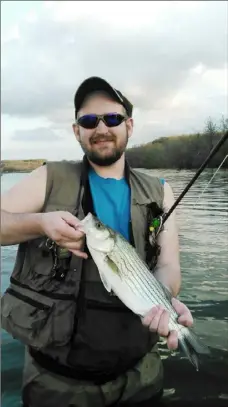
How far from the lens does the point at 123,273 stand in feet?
9.43

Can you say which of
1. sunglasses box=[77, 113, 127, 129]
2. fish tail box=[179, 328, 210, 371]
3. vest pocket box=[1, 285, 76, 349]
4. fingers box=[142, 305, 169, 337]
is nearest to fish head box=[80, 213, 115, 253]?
fingers box=[142, 305, 169, 337]

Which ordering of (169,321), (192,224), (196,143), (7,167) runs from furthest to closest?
(192,224)
(196,143)
(7,167)
(169,321)

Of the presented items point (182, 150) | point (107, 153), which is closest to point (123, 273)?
point (107, 153)

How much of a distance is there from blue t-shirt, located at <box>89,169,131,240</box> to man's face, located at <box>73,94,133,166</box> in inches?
5.4

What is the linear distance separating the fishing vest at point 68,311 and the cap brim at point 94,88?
0.54 metres

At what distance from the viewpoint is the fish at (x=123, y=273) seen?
2.79 meters

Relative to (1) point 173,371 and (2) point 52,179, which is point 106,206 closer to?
(2) point 52,179

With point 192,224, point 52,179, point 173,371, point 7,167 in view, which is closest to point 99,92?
point 52,179

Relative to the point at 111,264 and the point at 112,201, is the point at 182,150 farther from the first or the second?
the point at 111,264

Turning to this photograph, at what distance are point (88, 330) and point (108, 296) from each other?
0.84 feet

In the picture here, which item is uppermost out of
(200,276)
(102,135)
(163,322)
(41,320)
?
(102,135)

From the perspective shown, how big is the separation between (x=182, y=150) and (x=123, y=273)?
10.2 ft

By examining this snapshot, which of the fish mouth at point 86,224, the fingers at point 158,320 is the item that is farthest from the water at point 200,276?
the fingers at point 158,320

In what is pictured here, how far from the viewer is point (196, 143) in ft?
17.6
